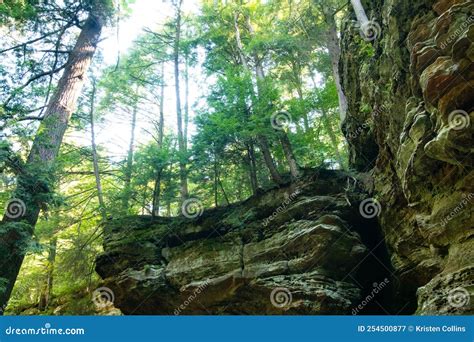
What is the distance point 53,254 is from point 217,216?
6.89 meters

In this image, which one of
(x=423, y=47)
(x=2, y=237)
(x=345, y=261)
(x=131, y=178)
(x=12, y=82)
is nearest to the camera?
(x=423, y=47)

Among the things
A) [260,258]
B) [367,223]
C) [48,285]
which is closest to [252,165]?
[260,258]

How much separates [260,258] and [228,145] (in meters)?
4.67

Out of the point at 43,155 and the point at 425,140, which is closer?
the point at 425,140

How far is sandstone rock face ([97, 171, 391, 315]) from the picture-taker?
8.68 metres

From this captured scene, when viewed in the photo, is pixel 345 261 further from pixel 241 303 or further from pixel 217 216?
pixel 217 216

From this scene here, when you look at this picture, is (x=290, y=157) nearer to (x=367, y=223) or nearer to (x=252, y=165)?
(x=252, y=165)

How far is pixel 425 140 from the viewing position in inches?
254

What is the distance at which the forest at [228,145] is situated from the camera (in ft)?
24.1

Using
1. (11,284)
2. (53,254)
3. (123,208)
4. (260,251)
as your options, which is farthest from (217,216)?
(53,254)

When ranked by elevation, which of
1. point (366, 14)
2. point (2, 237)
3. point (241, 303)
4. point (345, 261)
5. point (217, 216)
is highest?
point (366, 14)

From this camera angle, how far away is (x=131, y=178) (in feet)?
44.7

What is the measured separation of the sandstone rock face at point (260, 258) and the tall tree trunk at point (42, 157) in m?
3.67

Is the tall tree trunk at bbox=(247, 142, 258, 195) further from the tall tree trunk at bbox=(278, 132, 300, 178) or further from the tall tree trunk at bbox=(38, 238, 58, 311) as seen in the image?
the tall tree trunk at bbox=(38, 238, 58, 311)
